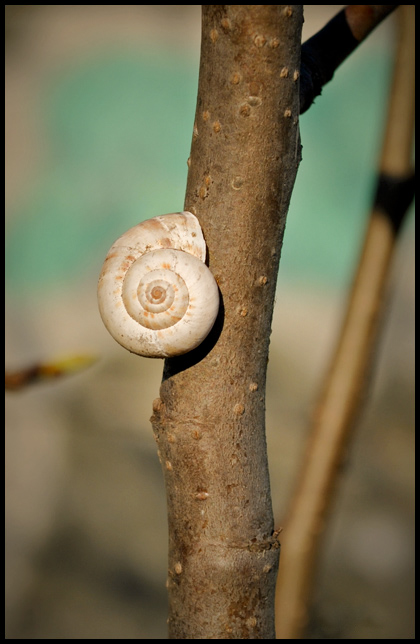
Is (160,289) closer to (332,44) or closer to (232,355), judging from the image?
(232,355)

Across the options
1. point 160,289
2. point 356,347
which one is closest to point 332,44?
point 160,289

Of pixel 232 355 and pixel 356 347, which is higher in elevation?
pixel 356 347

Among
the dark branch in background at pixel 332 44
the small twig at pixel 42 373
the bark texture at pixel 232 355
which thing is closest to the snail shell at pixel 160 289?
the bark texture at pixel 232 355

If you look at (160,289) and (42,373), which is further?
(42,373)

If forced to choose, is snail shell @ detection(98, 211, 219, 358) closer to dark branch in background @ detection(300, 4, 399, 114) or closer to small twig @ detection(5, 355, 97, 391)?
dark branch in background @ detection(300, 4, 399, 114)

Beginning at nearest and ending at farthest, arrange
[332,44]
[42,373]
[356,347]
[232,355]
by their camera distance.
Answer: [232,355], [332,44], [42,373], [356,347]

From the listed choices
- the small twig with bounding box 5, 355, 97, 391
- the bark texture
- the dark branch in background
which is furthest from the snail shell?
the small twig with bounding box 5, 355, 97, 391
